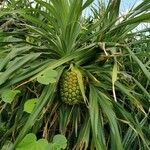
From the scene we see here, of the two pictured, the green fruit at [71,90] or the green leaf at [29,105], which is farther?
the green fruit at [71,90]

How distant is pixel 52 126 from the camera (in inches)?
99.3

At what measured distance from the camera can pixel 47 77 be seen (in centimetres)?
235

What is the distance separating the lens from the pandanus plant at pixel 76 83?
7.74 ft

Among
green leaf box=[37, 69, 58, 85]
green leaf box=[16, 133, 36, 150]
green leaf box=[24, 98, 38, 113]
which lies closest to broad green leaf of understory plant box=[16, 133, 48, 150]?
green leaf box=[16, 133, 36, 150]

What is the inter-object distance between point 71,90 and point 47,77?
16cm

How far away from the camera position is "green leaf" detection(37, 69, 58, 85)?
232 centimetres

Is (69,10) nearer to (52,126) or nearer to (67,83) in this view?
(67,83)

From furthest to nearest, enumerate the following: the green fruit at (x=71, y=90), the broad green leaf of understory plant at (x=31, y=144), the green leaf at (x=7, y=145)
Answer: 1. the green fruit at (x=71, y=90)
2. the green leaf at (x=7, y=145)
3. the broad green leaf of understory plant at (x=31, y=144)

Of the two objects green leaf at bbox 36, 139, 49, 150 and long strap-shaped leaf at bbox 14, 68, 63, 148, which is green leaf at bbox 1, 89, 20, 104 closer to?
long strap-shaped leaf at bbox 14, 68, 63, 148

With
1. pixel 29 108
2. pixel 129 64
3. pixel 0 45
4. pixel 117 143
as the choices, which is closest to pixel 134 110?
pixel 129 64

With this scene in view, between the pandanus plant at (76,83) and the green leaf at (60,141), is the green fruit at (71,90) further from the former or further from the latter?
the green leaf at (60,141)

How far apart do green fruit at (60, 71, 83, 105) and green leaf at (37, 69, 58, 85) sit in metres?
0.10

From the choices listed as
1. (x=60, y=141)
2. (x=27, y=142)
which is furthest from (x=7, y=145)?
(x=60, y=141)

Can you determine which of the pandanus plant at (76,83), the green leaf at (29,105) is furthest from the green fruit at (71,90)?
the green leaf at (29,105)
